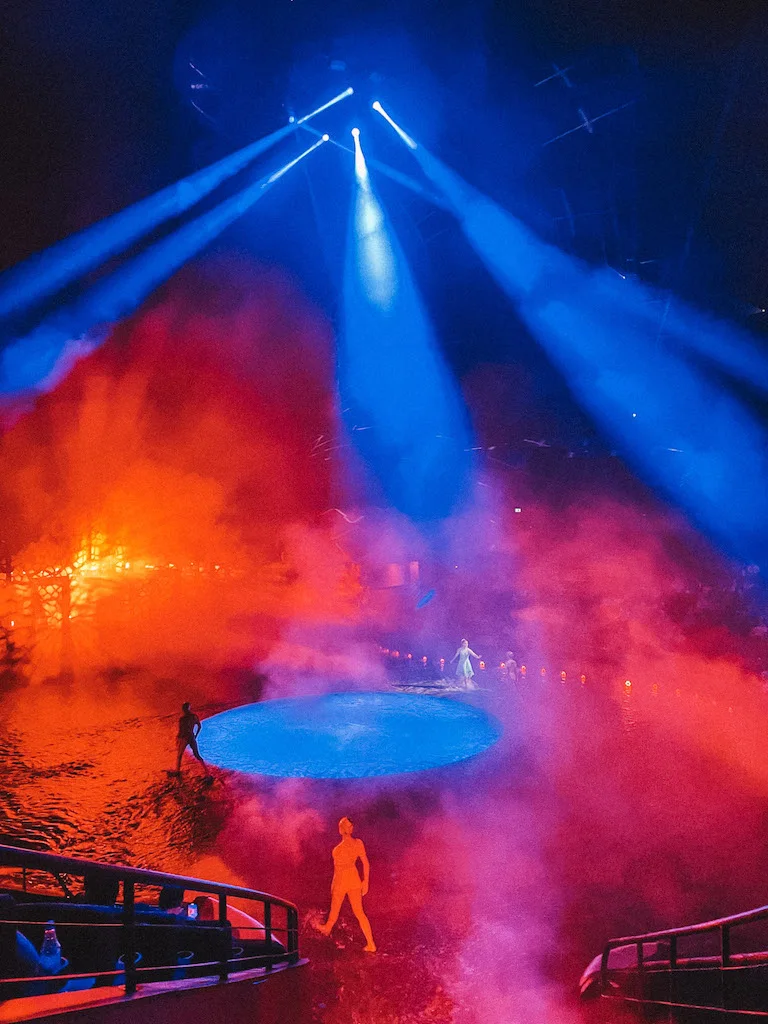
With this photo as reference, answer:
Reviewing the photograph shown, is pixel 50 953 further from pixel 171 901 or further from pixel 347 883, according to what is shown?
pixel 347 883

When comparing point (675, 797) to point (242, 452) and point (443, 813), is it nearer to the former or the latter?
point (443, 813)

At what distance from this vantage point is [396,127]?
9.55 metres

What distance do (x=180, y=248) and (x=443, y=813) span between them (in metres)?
11.8

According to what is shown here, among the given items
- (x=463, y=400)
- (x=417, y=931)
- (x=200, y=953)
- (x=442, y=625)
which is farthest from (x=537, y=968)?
(x=442, y=625)

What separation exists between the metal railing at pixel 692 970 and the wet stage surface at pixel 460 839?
2.59ft

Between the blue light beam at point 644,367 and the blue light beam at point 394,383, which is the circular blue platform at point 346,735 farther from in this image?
the blue light beam at point 644,367

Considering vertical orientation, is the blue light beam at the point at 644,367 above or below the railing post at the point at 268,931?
above

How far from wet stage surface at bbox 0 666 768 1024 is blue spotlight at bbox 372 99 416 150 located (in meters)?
9.85

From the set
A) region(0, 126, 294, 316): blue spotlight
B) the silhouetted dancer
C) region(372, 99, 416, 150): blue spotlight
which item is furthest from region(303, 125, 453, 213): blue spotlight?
the silhouetted dancer

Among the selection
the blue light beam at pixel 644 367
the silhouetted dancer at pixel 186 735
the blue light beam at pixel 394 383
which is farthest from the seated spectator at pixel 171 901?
the blue light beam at pixel 394 383

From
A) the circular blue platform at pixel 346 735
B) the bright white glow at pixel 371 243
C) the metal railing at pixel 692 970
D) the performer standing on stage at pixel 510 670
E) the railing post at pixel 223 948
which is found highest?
the bright white glow at pixel 371 243

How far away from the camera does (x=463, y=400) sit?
16.0 m

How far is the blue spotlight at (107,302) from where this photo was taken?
11.8m

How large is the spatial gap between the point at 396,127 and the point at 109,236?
19.9 ft
